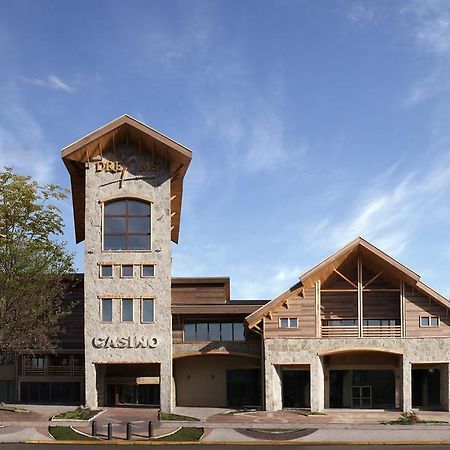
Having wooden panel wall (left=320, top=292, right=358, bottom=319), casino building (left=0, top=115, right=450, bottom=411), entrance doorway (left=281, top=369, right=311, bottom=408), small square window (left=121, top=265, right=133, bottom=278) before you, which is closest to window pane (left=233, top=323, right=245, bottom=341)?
casino building (left=0, top=115, right=450, bottom=411)

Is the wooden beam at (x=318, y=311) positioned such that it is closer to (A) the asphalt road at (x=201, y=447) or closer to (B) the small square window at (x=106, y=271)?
(A) the asphalt road at (x=201, y=447)

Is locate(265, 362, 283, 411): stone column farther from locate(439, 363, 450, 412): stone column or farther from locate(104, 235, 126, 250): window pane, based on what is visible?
locate(104, 235, 126, 250): window pane

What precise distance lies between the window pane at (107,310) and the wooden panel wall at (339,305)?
14396 mm

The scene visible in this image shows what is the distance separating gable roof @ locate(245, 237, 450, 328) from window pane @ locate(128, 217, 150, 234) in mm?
8983

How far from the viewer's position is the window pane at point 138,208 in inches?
1636

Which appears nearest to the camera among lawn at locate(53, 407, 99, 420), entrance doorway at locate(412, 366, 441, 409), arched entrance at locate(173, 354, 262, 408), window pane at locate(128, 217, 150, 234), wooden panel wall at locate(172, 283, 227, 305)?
lawn at locate(53, 407, 99, 420)

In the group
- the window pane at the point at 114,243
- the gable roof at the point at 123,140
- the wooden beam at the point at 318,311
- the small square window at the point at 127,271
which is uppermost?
the gable roof at the point at 123,140

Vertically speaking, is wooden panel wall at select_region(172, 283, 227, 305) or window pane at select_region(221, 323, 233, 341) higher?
wooden panel wall at select_region(172, 283, 227, 305)

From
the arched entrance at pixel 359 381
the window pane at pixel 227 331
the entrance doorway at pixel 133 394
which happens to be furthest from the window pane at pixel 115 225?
the arched entrance at pixel 359 381

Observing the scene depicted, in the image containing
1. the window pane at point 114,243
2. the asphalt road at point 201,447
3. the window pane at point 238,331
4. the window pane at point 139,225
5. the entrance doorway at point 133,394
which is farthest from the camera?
the entrance doorway at point 133,394

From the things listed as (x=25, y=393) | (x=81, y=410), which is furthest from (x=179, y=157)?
(x=25, y=393)

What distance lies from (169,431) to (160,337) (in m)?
7.92

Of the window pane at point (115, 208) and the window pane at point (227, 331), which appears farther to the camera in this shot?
the window pane at point (227, 331)

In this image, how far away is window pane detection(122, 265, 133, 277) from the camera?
1609 inches
